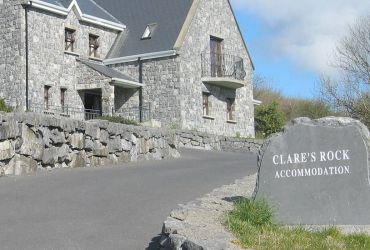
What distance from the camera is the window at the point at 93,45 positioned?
32.9 meters

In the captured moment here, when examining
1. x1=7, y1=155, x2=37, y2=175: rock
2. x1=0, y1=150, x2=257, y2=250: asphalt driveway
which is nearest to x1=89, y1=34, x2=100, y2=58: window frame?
x1=0, y1=150, x2=257, y2=250: asphalt driveway

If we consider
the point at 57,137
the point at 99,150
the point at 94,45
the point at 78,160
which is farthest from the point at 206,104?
the point at 57,137

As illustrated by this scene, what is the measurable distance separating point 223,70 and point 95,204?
25.3 meters

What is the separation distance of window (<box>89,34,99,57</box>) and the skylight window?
8.66 feet

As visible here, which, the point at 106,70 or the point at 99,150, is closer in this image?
the point at 99,150

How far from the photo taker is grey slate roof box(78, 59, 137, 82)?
30.5 meters

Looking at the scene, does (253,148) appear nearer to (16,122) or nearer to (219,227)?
(16,122)

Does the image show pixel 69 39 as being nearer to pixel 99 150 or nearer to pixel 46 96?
pixel 46 96

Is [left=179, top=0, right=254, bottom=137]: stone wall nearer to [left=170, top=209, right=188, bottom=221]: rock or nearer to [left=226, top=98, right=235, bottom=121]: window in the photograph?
[left=226, top=98, right=235, bottom=121]: window

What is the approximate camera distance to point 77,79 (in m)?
31.1

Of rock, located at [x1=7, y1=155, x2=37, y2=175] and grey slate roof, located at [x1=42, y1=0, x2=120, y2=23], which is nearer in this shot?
rock, located at [x1=7, y1=155, x2=37, y2=175]

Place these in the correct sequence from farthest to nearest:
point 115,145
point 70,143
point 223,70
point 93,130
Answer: point 223,70
point 115,145
point 93,130
point 70,143

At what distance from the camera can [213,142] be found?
30312mm

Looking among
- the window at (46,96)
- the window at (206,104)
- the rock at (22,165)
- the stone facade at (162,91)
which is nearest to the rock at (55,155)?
the rock at (22,165)
